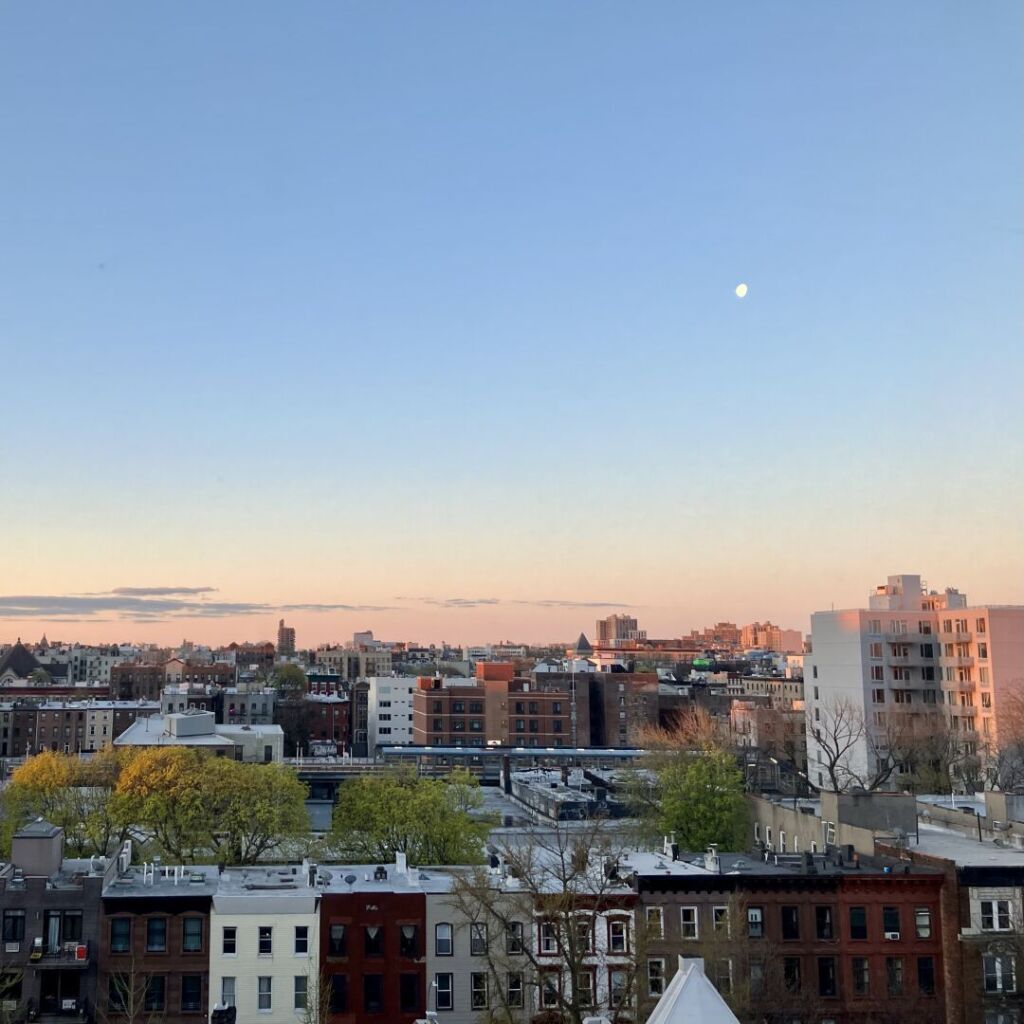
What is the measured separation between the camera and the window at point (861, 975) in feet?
148

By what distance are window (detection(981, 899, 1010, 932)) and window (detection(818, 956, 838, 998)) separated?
5.99 metres

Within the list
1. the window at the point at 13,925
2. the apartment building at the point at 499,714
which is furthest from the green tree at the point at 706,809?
the apartment building at the point at 499,714

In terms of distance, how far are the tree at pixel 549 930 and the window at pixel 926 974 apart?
37.9ft

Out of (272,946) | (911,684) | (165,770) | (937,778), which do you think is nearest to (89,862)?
(272,946)

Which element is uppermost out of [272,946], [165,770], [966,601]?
[966,601]

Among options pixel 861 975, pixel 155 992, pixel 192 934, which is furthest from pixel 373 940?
pixel 861 975

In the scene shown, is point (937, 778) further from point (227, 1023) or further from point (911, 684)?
point (227, 1023)

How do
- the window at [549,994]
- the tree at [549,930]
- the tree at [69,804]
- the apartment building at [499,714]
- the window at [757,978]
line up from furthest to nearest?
1. the apartment building at [499,714]
2. the tree at [69,804]
3. the window at [757,978]
4. the tree at [549,930]
5. the window at [549,994]

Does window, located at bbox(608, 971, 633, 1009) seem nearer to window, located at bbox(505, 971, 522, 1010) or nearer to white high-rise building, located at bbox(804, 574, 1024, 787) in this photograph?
window, located at bbox(505, 971, 522, 1010)

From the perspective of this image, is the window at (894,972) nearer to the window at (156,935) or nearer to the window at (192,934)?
the window at (192,934)

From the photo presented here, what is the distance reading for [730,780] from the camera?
68.6 m

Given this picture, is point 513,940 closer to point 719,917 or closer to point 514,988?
point 514,988

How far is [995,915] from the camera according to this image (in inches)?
1747

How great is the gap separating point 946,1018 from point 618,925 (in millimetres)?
12928
